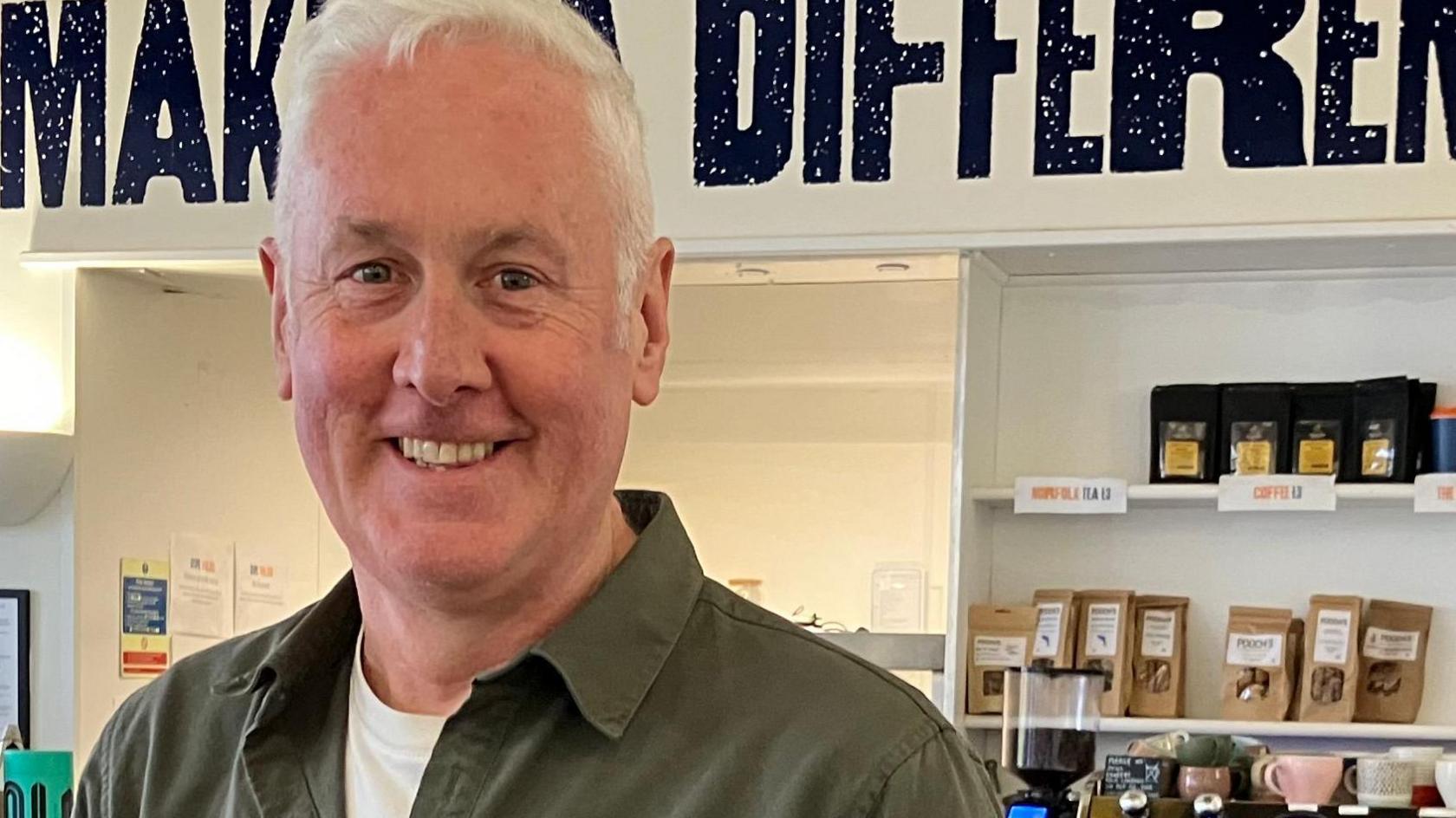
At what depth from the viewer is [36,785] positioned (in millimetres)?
3221

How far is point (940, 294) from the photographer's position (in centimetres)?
376

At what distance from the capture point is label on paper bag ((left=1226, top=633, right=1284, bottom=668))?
333 centimetres

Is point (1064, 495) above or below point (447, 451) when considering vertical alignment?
below

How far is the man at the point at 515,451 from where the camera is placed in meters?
1.12

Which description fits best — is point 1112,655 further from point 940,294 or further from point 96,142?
point 96,142

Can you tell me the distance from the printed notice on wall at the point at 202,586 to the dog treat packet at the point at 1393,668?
2373 mm

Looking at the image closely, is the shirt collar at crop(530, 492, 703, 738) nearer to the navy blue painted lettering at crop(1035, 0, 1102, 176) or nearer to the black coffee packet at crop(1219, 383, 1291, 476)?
the navy blue painted lettering at crop(1035, 0, 1102, 176)

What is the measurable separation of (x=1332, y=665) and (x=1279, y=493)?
329 millimetres

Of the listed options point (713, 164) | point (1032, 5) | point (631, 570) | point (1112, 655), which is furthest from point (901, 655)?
point (631, 570)

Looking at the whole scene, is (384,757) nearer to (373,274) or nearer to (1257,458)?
(373,274)

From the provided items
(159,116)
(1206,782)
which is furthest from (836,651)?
(159,116)

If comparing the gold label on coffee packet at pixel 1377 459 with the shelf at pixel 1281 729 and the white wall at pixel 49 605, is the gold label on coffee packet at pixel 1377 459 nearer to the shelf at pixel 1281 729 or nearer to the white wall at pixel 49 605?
the shelf at pixel 1281 729

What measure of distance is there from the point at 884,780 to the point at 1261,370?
2529 mm

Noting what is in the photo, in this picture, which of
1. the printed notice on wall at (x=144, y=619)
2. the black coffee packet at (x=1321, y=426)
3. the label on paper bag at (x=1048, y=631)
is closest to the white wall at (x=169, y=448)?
the printed notice on wall at (x=144, y=619)
